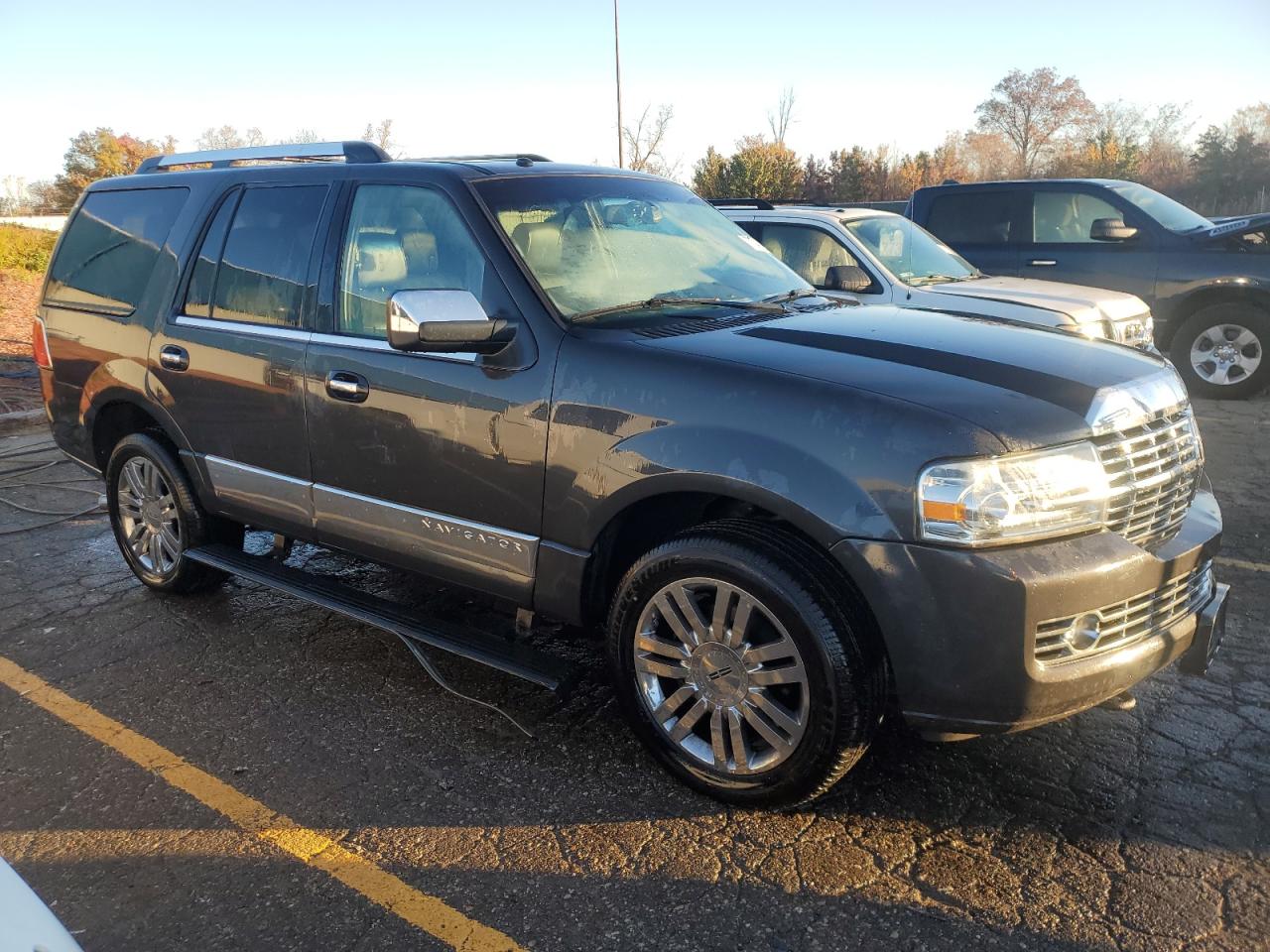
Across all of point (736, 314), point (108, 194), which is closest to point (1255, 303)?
point (736, 314)

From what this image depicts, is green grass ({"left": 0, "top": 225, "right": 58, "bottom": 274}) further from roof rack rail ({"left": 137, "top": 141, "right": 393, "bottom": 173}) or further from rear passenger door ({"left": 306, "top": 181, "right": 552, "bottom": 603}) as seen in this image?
rear passenger door ({"left": 306, "top": 181, "right": 552, "bottom": 603})

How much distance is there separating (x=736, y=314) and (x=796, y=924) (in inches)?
77.2

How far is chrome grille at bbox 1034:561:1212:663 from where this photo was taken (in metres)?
2.58

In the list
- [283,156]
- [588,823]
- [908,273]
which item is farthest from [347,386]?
[908,273]

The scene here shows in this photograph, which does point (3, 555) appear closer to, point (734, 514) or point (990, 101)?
point (734, 514)

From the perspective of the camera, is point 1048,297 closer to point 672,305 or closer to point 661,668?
point 672,305

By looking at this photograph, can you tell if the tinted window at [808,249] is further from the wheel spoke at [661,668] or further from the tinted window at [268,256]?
the wheel spoke at [661,668]

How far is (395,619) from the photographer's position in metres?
3.68

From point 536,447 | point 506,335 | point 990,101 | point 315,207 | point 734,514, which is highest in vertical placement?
point 990,101

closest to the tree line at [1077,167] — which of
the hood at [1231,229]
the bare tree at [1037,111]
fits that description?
the bare tree at [1037,111]

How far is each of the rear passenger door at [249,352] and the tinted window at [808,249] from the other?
432 cm

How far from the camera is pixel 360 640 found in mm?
4332

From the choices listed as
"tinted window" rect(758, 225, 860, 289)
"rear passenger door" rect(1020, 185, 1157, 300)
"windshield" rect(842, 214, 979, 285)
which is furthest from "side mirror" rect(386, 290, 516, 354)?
"rear passenger door" rect(1020, 185, 1157, 300)

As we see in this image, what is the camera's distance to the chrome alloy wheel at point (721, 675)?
286 centimetres
